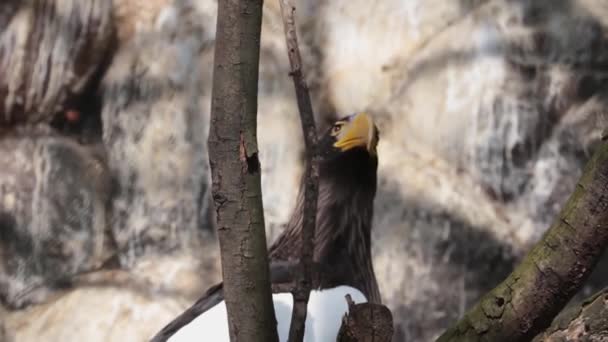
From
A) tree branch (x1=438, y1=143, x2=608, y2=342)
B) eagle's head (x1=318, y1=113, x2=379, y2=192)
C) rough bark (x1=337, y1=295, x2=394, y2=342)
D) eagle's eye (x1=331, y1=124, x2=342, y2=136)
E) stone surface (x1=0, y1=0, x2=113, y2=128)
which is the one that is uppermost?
stone surface (x1=0, y1=0, x2=113, y2=128)

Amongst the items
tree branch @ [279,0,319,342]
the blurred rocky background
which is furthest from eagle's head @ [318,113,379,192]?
tree branch @ [279,0,319,342]

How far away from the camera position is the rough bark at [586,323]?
1013 mm

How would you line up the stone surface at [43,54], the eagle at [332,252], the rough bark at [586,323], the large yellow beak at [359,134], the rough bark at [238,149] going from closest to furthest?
the rough bark at [586,323] < the rough bark at [238,149] < the eagle at [332,252] < the large yellow beak at [359,134] < the stone surface at [43,54]

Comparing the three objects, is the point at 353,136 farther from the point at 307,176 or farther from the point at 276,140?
the point at 307,176

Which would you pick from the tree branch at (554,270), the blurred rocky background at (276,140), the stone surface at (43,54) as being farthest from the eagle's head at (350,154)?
the tree branch at (554,270)

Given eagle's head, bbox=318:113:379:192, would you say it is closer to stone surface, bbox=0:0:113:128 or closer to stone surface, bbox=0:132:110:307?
stone surface, bbox=0:132:110:307

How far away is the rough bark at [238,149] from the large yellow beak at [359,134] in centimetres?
156

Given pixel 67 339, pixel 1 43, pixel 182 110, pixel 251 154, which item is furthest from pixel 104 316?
pixel 251 154

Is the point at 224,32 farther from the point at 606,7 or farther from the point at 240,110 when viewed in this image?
the point at 606,7

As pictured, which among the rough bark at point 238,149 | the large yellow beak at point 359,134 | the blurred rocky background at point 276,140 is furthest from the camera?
the blurred rocky background at point 276,140

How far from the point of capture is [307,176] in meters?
1.28

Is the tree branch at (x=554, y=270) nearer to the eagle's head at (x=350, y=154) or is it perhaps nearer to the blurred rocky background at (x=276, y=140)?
the eagle's head at (x=350, y=154)

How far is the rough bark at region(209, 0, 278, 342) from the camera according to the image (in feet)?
3.91

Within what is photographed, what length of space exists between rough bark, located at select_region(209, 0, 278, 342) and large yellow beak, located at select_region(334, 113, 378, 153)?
1.56m
